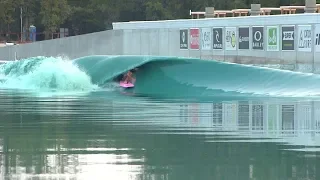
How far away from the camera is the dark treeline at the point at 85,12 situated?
67.1 meters

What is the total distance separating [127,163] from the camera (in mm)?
11109

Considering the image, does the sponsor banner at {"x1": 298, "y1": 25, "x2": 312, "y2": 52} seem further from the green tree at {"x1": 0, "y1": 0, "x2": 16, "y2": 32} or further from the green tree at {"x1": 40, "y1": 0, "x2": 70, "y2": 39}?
the green tree at {"x1": 0, "y1": 0, "x2": 16, "y2": 32}

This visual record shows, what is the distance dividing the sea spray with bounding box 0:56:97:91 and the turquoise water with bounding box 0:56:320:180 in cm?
7

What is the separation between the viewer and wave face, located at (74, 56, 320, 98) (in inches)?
987

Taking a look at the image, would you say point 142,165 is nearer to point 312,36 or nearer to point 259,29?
point 312,36

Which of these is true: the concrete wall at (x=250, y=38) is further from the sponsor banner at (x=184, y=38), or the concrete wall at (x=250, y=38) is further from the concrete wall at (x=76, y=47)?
the concrete wall at (x=76, y=47)

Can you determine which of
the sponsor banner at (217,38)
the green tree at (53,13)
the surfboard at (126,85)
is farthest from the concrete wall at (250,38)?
the green tree at (53,13)

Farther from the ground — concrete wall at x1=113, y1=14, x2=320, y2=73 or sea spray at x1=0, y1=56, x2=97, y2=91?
concrete wall at x1=113, y1=14, x2=320, y2=73

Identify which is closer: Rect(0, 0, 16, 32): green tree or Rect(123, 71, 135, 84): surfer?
Rect(123, 71, 135, 84): surfer

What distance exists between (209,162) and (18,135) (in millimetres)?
4273

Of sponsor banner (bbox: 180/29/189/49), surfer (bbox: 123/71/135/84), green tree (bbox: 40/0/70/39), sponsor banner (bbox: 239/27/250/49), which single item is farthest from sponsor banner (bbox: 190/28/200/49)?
green tree (bbox: 40/0/70/39)

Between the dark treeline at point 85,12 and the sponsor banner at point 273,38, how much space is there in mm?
26017

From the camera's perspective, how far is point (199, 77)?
2800cm

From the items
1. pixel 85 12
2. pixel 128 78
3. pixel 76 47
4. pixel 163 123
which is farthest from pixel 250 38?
pixel 85 12
